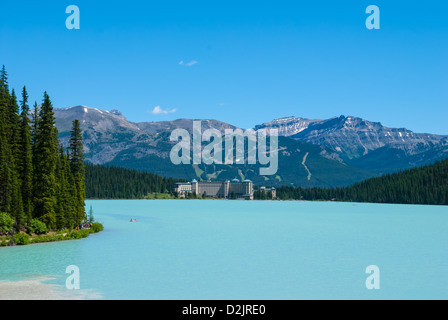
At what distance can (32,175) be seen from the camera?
82938 millimetres

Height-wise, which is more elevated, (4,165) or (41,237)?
(4,165)

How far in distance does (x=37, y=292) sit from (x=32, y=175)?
162 feet

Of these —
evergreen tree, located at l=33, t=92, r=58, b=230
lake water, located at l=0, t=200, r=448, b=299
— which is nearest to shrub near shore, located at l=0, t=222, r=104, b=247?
lake water, located at l=0, t=200, r=448, b=299

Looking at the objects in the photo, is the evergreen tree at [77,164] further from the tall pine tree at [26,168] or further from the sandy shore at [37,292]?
the sandy shore at [37,292]

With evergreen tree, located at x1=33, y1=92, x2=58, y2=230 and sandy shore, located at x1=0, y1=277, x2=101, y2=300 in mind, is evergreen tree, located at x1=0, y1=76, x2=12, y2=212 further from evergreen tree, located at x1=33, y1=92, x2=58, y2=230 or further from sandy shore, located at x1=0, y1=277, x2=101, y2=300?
sandy shore, located at x1=0, y1=277, x2=101, y2=300

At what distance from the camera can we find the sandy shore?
35875 mm

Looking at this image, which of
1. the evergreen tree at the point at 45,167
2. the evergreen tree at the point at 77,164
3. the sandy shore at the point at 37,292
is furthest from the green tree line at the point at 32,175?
the sandy shore at the point at 37,292

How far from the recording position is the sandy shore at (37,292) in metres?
35.9

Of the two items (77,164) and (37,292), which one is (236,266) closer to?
(37,292)

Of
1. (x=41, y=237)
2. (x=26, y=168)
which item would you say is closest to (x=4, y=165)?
(x=26, y=168)
